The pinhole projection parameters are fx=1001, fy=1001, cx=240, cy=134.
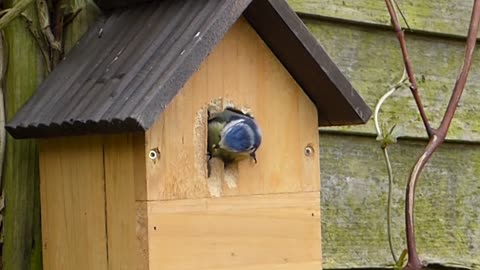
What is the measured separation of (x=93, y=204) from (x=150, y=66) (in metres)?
0.20

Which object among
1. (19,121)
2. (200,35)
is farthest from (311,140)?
(19,121)

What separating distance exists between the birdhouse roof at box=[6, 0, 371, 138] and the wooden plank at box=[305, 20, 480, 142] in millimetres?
363

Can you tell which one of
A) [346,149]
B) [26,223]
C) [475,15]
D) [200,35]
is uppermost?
[475,15]

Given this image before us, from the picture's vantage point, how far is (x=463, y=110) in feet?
6.20

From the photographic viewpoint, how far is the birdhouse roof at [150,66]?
114 centimetres

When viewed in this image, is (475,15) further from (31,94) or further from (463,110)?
(31,94)

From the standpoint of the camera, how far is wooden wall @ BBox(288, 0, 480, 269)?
67.8 inches

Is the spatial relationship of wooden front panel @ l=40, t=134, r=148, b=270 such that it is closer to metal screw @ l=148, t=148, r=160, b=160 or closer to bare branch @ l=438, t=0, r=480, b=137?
metal screw @ l=148, t=148, r=160, b=160

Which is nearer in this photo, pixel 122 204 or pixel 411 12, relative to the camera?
pixel 122 204

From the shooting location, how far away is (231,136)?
1222mm

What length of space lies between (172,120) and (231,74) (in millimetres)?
119

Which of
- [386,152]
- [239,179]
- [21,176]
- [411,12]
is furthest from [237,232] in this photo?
[411,12]

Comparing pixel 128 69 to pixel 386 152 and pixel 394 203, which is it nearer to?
pixel 386 152

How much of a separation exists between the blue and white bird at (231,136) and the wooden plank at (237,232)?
0.06 m
